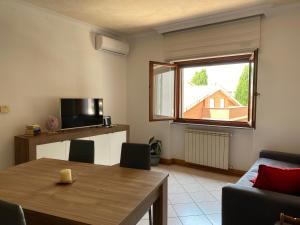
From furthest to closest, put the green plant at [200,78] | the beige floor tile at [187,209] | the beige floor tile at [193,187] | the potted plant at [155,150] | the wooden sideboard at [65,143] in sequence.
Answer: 1. the potted plant at [155,150]
2. the green plant at [200,78]
3. the beige floor tile at [193,187]
4. the wooden sideboard at [65,143]
5. the beige floor tile at [187,209]

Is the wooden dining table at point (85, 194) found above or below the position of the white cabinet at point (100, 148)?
above

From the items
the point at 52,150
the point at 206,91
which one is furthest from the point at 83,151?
the point at 206,91

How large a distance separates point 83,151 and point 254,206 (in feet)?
5.65

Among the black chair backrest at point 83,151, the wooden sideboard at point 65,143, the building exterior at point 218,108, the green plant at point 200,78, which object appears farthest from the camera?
the green plant at point 200,78

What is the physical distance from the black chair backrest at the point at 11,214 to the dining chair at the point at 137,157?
1351mm

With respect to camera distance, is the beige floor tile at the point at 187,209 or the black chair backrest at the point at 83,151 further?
the beige floor tile at the point at 187,209

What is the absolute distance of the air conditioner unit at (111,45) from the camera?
172 inches

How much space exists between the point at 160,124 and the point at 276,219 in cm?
323

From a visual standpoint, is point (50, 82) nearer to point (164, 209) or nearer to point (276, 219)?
point (164, 209)

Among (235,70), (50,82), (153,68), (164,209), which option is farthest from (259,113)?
(50,82)

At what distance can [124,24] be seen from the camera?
427 cm

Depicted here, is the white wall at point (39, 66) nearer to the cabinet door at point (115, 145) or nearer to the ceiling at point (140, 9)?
the ceiling at point (140, 9)

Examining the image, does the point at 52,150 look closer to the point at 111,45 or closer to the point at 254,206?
the point at 111,45

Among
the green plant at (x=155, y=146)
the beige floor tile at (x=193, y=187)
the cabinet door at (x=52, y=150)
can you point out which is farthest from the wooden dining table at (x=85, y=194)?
the green plant at (x=155, y=146)
